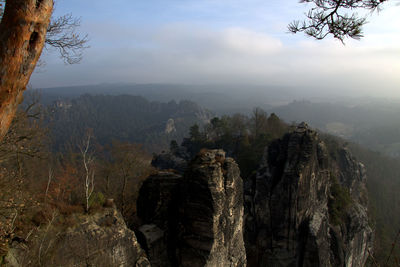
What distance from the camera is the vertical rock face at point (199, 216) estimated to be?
1093 centimetres

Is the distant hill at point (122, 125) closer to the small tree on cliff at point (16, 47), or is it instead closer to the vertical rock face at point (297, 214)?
the vertical rock face at point (297, 214)

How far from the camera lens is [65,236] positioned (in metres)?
7.76

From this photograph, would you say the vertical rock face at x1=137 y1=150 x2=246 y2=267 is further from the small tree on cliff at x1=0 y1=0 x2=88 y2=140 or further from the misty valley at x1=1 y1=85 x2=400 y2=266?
the small tree on cliff at x1=0 y1=0 x2=88 y2=140

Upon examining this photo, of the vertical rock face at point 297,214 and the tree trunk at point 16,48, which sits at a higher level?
the tree trunk at point 16,48

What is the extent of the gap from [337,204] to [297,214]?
787 cm

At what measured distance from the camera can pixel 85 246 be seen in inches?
319

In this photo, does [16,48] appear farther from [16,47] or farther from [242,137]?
[242,137]

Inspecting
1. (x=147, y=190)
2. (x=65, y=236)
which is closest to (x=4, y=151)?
(x=65, y=236)

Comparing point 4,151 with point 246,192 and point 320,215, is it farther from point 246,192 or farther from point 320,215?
point 320,215

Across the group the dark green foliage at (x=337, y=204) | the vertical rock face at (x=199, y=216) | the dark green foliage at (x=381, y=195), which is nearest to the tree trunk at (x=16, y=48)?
the vertical rock face at (x=199, y=216)

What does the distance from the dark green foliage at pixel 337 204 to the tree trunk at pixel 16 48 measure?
2682 centimetres

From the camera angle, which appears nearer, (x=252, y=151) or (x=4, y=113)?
(x=4, y=113)

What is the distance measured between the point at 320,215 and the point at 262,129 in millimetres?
22390

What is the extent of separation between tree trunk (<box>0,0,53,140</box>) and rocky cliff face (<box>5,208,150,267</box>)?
5.30m
